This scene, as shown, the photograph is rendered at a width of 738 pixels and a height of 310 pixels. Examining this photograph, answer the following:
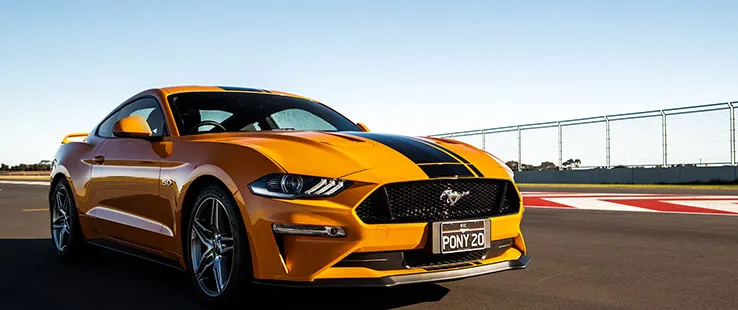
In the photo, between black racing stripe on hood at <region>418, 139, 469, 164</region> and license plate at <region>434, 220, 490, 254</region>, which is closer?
license plate at <region>434, 220, 490, 254</region>

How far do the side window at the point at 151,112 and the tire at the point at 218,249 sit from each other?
3.60 feet

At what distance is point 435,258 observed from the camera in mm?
3795

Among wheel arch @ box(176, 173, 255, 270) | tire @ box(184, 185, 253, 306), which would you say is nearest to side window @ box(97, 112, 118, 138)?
wheel arch @ box(176, 173, 255, 270)

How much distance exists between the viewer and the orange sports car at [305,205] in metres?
3.63

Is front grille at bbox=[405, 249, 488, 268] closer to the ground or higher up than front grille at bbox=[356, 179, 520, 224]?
closer to the ground

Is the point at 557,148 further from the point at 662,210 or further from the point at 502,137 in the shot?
the point at 662,210

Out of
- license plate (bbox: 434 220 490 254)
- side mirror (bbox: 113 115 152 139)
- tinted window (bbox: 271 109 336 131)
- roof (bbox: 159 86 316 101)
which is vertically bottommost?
license plate (bbox: 434 220 490 254)

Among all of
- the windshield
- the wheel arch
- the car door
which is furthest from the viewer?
the windshield

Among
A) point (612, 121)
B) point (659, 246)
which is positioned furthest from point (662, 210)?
point (612, 121)

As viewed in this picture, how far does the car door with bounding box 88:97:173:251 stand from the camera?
15.5ft

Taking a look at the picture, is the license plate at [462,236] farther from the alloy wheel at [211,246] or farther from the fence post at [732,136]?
the fence post at [732,136]

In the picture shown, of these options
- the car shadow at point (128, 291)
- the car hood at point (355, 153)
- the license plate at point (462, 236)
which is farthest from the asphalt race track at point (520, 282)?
the car hood at point (355, 153)

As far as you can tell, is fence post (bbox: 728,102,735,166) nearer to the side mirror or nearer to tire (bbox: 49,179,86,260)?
tire (bbox: 49,179,86,260)

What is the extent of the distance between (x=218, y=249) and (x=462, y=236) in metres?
1.37
